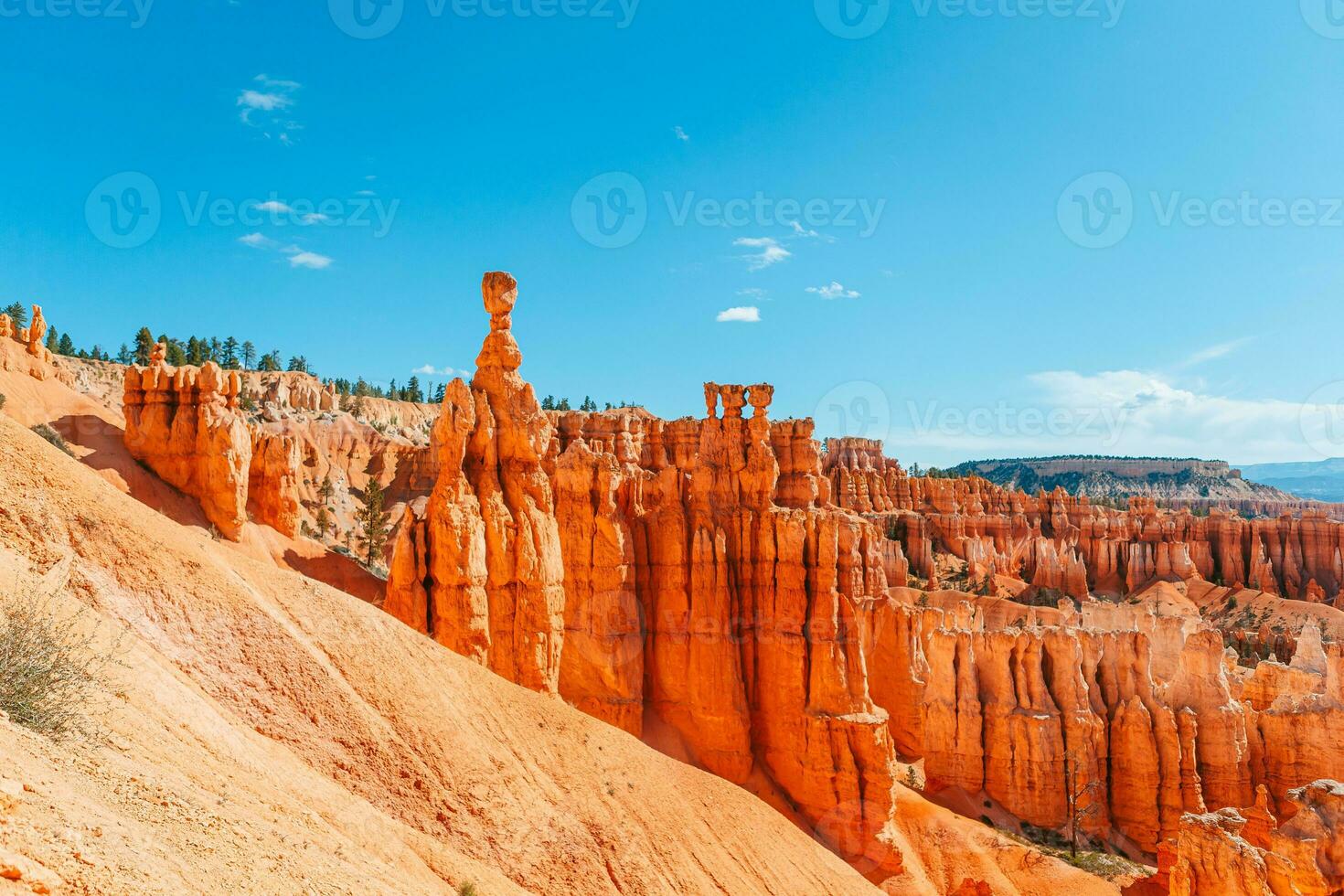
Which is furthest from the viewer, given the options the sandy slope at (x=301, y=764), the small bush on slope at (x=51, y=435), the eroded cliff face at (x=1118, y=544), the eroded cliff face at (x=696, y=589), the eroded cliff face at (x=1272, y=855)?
the eroded cliff face at (x=1118, y=544)

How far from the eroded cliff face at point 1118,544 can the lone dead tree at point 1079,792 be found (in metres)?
47.7

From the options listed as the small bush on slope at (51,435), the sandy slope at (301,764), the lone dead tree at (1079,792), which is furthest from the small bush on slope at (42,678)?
the lone dead tree at (1079,792)

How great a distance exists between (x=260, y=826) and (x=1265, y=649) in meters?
70.7

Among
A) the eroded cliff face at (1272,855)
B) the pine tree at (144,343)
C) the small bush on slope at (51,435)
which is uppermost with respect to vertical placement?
the pine tree at (144,343)

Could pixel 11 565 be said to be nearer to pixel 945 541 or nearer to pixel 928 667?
pixel 928 667

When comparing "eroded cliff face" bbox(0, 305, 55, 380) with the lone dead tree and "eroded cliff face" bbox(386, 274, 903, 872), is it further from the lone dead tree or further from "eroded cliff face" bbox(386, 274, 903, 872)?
the lone dead tree

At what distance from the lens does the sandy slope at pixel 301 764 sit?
297 inches

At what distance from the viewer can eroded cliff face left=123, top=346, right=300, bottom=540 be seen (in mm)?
25969

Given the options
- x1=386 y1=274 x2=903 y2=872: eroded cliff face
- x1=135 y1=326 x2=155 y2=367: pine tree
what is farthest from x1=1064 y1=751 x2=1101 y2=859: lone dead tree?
x1=135 y1=326 x2=155 y2=367: pine tree

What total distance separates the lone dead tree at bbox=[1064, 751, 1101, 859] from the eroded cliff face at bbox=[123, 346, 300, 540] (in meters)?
34.3

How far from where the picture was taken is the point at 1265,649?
59.1 metres

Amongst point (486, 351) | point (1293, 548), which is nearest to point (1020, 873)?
point (486, 351)

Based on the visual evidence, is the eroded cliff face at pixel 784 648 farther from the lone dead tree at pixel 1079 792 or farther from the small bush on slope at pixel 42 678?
the small bush on slope at pixel 42 678

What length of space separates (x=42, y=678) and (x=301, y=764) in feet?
17.4
